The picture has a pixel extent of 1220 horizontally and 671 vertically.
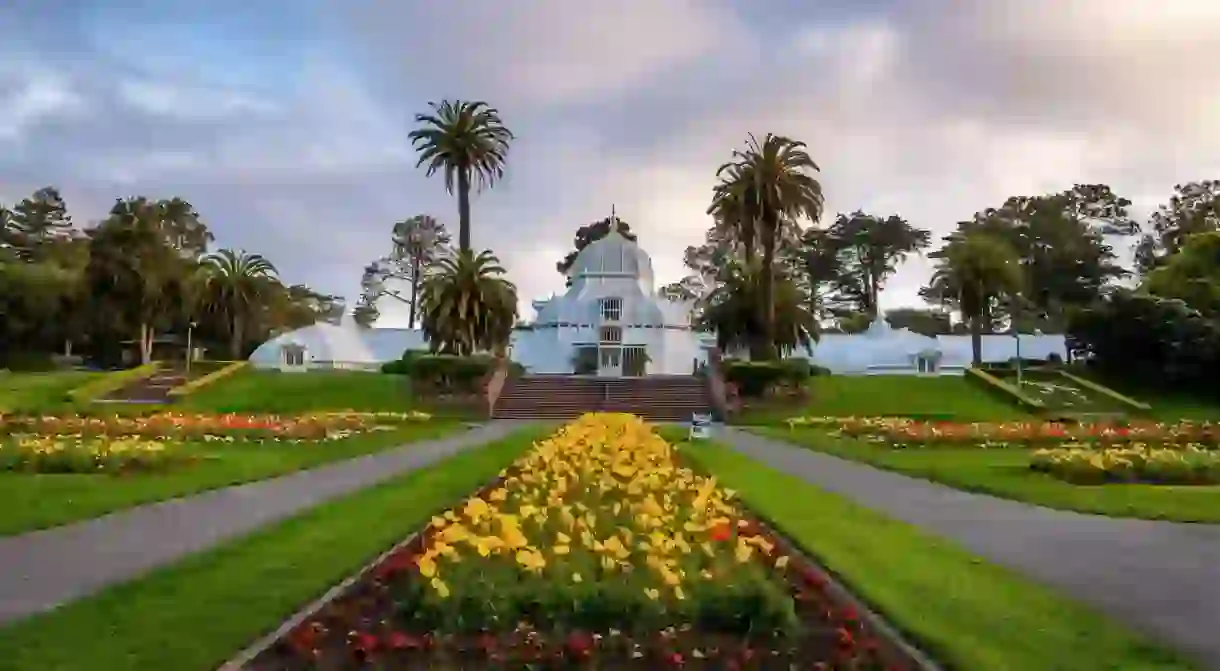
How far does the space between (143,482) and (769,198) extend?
3781 cm

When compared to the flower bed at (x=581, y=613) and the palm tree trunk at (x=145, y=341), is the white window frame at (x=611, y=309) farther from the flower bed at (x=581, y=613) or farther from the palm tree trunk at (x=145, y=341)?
the flower bed at (x=581, y=613)

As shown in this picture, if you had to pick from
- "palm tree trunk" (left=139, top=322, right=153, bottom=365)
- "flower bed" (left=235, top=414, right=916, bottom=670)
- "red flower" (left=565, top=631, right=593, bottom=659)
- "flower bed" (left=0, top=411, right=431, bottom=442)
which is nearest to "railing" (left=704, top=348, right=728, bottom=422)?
"flower bed" (left=0, top=411, right=431, bottom=442)

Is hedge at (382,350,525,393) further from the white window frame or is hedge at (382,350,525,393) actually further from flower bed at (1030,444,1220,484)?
flower bed at (1030,444,1220,484)

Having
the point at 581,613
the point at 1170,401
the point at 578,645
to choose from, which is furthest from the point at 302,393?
the point at 578,645

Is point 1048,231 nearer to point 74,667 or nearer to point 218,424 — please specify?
point 218,424

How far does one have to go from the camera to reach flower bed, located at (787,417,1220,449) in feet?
79.1

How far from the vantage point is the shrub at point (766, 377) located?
4188 cm

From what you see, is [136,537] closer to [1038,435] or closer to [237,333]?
[1038,435]

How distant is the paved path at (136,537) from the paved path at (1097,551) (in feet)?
23.3

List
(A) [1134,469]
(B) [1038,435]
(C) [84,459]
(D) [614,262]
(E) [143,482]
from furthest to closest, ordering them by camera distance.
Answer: (D) [614,262] < (B) [1038,435] < (A) [1134,469] < (C) [84,459] < (E) [143,482]

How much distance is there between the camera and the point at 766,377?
41.8 m

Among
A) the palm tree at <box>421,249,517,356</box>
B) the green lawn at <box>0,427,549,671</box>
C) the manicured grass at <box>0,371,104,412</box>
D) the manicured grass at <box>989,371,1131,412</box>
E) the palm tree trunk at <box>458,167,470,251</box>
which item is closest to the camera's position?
the green lawn at <box>0,427,549,671</box>

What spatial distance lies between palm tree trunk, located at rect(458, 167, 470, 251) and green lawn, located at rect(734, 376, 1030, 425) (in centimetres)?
2103

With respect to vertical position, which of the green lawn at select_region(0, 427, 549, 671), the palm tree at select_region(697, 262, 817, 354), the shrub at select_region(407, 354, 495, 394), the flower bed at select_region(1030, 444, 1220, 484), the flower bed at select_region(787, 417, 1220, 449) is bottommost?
the green lawn at select_region(0, 427, 549, 671)
